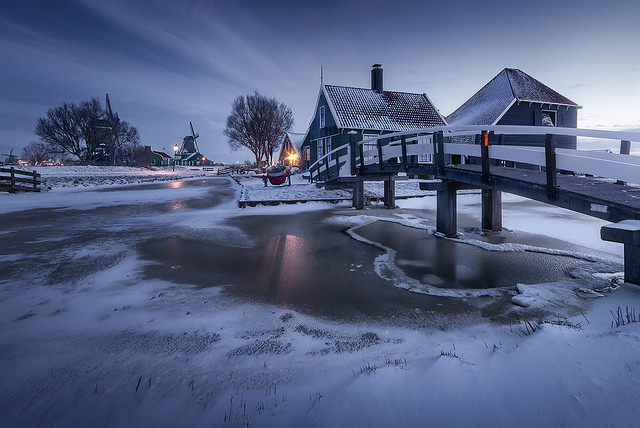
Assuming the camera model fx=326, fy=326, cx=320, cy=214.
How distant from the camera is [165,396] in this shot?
2270mm

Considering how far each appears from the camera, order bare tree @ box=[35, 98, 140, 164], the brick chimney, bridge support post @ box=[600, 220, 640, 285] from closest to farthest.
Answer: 1. bridge support post @ box=[600, 220, 640, 285]
2. the brick chimney
3. bare tree @ box=[35, 98, 140, 164]

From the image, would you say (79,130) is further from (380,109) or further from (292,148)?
(380,109)

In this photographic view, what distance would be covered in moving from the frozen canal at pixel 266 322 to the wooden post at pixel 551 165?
124 centimetres

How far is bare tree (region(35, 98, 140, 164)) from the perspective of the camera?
46.8 m

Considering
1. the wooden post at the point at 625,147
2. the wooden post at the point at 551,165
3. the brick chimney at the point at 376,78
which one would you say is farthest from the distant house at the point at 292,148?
the wooden post at the point at 551,165

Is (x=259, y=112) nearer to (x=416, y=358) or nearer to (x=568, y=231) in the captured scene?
(x=568, y=231)

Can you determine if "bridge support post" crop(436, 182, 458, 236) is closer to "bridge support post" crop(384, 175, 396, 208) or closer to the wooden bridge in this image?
the wooden bridge

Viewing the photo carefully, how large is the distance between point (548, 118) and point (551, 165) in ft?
72.4

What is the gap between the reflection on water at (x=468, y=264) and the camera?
475cm

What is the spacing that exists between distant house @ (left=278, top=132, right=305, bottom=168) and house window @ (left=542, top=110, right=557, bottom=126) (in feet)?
81.9

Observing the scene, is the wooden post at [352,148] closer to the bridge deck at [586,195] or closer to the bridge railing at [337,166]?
the bridge railing at [337,166]

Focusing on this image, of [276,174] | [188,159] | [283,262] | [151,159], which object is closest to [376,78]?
[276,174]

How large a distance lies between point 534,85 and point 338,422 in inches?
1098

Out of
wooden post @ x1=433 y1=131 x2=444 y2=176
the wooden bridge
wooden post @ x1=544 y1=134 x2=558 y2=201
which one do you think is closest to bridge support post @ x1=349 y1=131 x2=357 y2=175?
the wooden bridge
